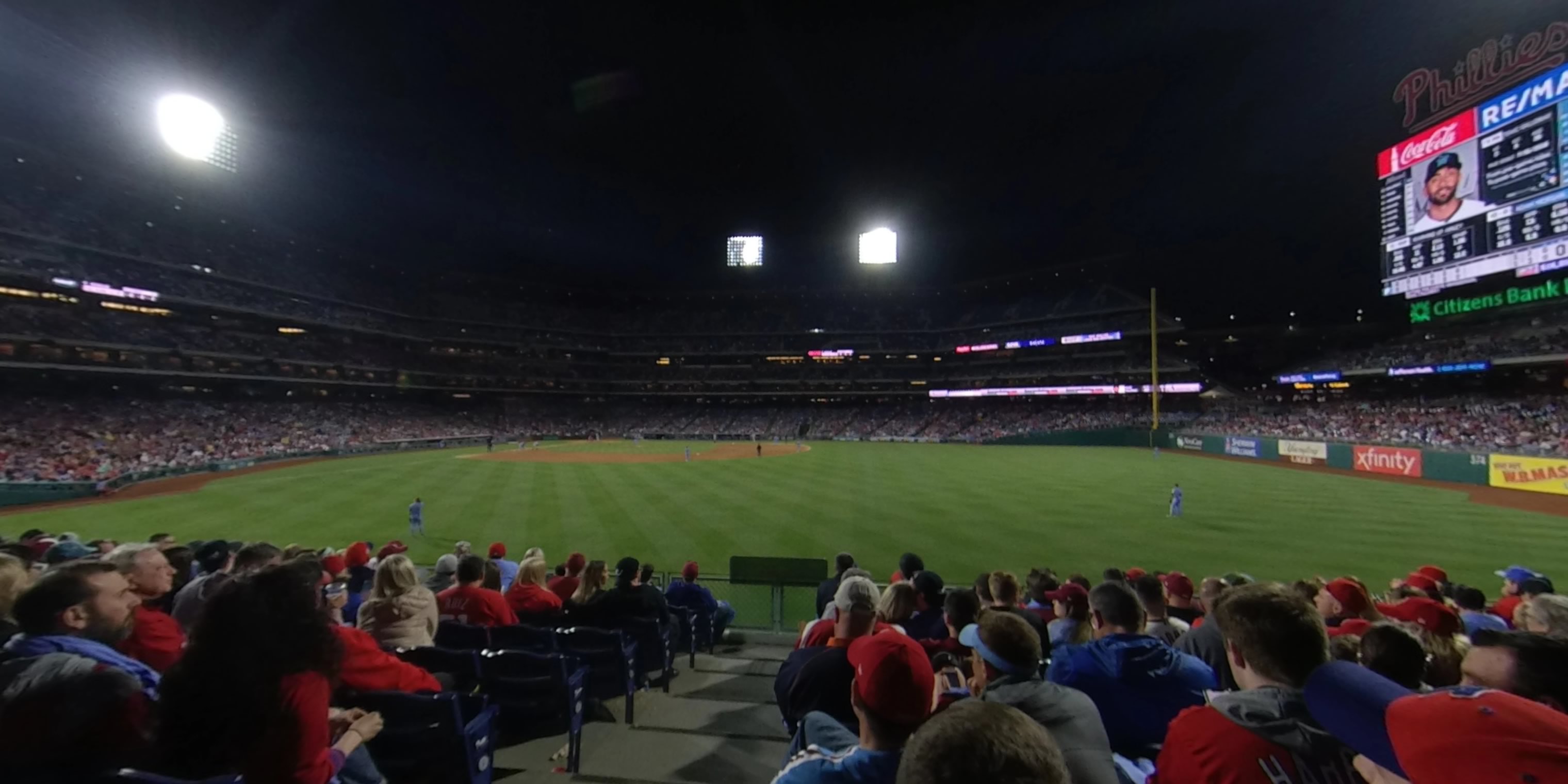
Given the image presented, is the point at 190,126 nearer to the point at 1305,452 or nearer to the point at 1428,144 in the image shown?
the point at 1428,144

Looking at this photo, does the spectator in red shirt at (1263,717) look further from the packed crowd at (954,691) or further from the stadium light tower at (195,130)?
the stadium light tower at (195,130)

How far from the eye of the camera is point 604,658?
244 inches

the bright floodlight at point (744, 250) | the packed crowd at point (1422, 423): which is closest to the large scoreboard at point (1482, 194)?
the packed crowd at point (1422, 423)

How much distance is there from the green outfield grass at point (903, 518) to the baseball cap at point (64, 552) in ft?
29.9

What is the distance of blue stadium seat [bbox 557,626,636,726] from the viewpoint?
613 cm

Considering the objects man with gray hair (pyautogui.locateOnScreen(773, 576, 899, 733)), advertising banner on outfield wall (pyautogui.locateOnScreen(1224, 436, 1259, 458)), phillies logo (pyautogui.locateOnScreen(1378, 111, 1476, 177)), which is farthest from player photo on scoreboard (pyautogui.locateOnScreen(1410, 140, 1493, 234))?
man with gray hair (pyautogui.locateOnScreen(773, 576, 899, 733))

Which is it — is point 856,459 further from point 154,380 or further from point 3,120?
point 3,120

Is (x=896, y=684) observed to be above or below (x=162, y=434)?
above

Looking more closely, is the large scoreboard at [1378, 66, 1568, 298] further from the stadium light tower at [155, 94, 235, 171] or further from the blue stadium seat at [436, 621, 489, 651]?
the stadium light tower at [155, 94, 235, 171]

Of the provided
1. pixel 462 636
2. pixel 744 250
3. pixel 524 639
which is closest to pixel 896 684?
pixel 524 639

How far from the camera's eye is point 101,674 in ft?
8.17

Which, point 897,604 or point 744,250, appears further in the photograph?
point 744,250

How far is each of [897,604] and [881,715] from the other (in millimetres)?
3134

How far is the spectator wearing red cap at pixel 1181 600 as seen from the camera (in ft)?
23.4
